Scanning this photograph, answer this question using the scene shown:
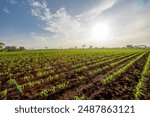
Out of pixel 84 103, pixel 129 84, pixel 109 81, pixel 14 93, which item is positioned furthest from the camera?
pixel 109 81

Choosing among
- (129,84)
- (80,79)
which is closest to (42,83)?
(80,79)

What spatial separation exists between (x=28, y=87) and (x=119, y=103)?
4.30m

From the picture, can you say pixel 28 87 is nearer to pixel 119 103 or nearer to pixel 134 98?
pixel 119 103

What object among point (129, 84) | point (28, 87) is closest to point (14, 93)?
point (28, 87)

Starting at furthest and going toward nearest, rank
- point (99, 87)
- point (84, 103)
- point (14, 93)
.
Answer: point (99, 87) < point (14, 93) < point (84, 103)

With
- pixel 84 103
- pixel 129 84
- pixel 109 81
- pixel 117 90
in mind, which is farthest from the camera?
pixel 109 81

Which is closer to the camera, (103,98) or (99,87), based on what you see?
(103,98)

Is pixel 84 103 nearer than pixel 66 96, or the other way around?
pixel 84 103

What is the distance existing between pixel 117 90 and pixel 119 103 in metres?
1.57

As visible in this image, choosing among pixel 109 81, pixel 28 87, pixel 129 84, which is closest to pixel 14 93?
pixel 28 87

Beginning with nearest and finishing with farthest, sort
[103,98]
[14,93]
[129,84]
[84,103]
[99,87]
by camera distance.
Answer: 1. [84,103]
2. [103,98]
3. [14,93]
4. [99,87]
5. [129,84]

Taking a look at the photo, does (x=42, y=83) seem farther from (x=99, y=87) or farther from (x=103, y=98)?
(x=103, y=98)

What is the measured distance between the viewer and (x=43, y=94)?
5781mm

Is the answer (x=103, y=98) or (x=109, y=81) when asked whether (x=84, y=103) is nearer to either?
(x=103, y=98)
